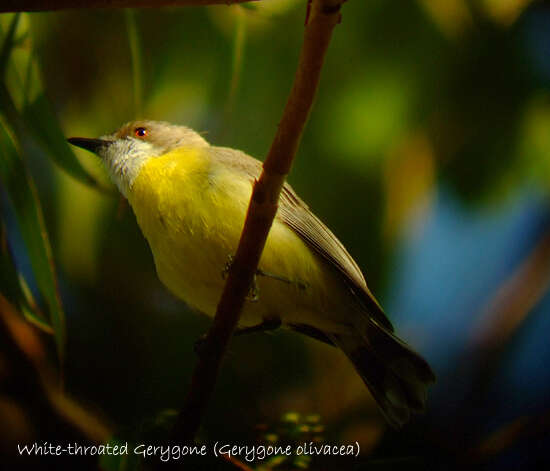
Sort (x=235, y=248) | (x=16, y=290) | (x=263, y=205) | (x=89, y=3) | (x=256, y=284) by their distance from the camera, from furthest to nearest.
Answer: (x=16, y=290) → (x=256, y=284) → (x=235, y=248) → (x=89, y=3) → (x=263, y=205)

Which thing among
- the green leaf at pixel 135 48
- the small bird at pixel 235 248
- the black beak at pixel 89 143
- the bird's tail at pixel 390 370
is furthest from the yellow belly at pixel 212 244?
the green leaf at pixel 135 48

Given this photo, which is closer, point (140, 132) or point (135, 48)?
point (140, 132)

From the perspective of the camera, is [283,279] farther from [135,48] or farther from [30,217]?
[135,48]

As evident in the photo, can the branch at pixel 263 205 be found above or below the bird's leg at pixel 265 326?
above

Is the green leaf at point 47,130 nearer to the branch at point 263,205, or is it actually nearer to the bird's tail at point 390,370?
the branch at point 263,205

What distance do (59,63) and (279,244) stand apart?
987 mm

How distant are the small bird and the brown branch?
0.47 metres

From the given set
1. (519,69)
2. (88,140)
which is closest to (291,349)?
(88,140)

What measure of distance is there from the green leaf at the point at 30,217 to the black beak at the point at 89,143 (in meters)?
0.17

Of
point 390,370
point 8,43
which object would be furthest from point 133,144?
point 390,370

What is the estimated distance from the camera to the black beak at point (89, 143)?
1885 millimetres

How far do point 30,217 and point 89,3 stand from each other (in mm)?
740

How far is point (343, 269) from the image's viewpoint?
1.68 metres

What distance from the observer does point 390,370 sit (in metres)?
1.83
